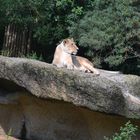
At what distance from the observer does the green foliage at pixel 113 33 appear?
1320cm

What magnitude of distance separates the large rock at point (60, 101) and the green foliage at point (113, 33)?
4.10 meters

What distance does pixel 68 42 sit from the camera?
9258 mm

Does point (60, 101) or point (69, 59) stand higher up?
point (69, 59)

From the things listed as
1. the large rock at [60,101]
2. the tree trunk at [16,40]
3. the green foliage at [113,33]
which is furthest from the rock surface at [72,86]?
the tree trunk at [16,40]

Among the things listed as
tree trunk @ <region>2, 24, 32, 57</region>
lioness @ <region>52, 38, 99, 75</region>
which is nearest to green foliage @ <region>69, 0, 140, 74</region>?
tree trunk @ <region>2, 24, 32, 57</region>

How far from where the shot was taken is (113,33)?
13.4 meters

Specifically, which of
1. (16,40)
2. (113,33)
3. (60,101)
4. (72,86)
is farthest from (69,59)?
(16,40)

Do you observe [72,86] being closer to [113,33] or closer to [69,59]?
[69,59]

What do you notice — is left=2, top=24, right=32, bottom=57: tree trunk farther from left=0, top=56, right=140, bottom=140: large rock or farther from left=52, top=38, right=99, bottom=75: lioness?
left=52, top=38, right=99, bottom=75: lioness

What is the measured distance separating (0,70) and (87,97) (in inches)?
68.0

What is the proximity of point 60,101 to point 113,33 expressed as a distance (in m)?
5.14

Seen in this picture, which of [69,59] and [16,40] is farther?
[16,40]

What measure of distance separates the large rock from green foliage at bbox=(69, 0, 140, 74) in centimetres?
410

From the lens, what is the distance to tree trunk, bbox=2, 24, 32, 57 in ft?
50.9
